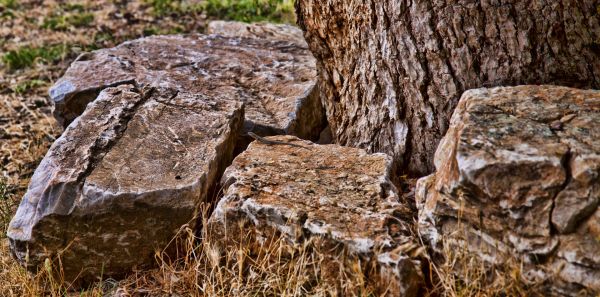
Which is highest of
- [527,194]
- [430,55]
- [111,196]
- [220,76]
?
[430,55]

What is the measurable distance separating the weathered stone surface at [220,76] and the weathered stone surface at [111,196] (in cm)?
68

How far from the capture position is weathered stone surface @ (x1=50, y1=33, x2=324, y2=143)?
15.0ft

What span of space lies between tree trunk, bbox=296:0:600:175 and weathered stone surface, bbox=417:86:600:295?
445 millimetres

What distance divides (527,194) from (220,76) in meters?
2.63

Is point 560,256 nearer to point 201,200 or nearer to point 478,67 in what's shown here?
point 478,67

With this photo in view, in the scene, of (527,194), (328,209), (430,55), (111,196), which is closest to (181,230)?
(111,196)

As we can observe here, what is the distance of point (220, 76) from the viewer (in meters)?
4.91

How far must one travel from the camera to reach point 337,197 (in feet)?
11.0

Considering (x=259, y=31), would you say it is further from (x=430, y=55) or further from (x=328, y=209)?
(x=328, y=209)

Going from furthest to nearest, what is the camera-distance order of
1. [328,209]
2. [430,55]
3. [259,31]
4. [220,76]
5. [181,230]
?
[259,31] → [220,76] → [430,55] → [181,230] → [328,209]

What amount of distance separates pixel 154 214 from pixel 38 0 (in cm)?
587

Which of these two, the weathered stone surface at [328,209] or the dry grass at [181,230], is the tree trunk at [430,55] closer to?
the weathered stone surface at [328,209]

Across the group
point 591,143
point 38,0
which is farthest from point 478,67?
point 38,0

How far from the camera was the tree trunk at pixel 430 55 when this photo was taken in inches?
135
